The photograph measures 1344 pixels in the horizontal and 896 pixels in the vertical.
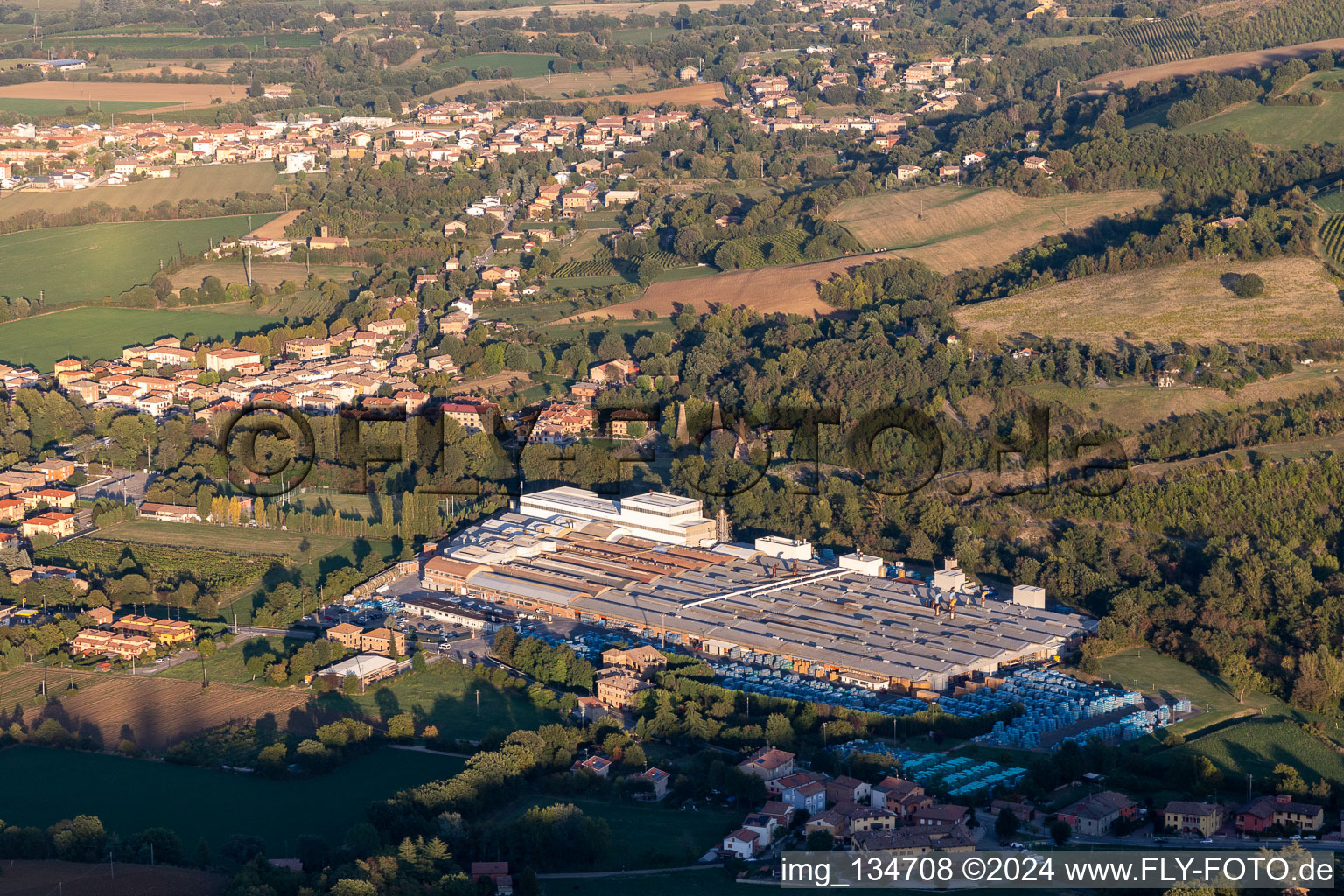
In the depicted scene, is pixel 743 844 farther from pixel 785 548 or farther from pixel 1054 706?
pixel 785 548

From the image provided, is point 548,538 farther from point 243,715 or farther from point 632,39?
point 632,39

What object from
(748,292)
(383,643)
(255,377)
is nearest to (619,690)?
(383,643)

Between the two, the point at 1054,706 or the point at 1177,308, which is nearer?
the point at 1054,706

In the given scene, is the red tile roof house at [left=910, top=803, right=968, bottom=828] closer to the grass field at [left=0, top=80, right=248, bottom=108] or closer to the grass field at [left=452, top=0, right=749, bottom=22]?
the grass field at [left=0, top=80, right=248, bottom=108]

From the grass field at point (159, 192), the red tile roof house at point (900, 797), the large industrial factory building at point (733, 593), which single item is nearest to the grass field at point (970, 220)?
the large industrial factory building at point (733, 593)

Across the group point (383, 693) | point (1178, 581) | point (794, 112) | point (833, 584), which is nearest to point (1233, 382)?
point (1178, 581)

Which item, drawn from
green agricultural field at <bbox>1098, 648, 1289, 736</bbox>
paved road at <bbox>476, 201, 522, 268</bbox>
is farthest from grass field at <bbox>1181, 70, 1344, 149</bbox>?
green agricultural field at <bbox>1098, 648, 1289, 736</bbox>

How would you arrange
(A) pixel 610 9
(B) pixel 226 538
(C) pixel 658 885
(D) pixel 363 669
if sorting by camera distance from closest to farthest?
(C) pixel 658 885 → (D) pixel 363 669 → (B) pixel 226 538 → (A) pixel 610 9
